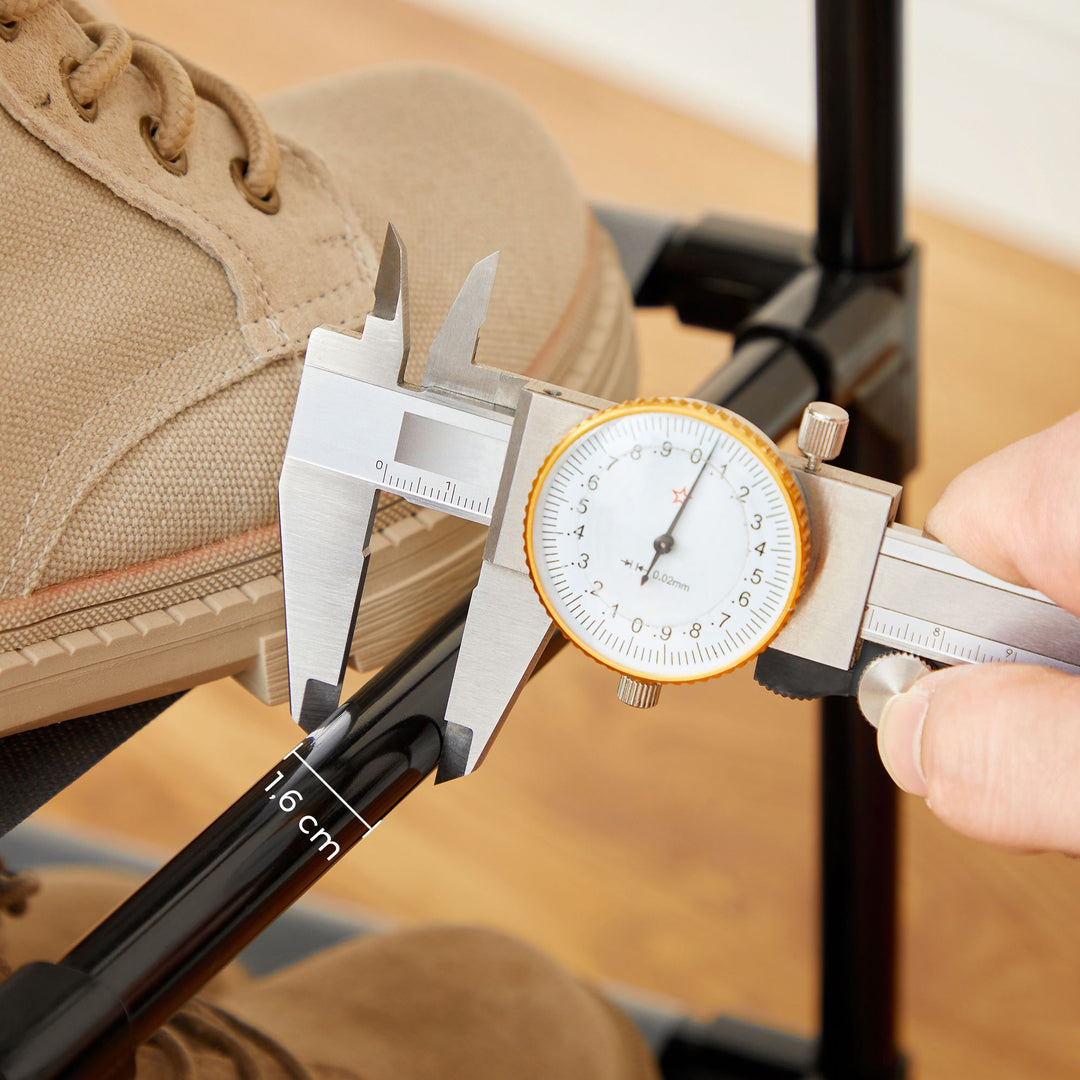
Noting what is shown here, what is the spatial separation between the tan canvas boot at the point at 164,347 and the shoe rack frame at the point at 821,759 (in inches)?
4.9

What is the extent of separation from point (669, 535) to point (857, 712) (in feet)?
1.27

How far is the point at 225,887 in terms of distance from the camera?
0.40 metres

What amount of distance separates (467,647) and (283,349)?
165 millimetres

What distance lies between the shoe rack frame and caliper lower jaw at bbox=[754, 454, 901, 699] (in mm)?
15

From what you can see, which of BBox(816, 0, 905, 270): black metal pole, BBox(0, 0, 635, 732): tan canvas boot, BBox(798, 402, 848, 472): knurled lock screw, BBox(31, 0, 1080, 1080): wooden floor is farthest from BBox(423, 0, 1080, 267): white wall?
BBox(798, 402, 848, 472): knurled lock screw

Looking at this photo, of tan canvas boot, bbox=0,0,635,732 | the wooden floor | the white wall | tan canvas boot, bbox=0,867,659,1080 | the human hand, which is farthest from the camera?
the white wall

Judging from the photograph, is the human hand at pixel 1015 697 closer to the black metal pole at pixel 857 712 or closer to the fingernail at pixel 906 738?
the fingernail at pixel 906 738

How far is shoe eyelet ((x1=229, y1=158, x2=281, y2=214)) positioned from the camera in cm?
57

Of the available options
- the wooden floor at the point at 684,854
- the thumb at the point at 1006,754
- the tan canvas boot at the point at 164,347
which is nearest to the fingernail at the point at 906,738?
the thumb at the point at 1006,754

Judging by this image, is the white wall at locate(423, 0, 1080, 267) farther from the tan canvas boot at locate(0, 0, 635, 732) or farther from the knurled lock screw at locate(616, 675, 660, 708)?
the knurled lock screw at locate(616, 675, 660, 708)

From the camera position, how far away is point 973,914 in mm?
1229

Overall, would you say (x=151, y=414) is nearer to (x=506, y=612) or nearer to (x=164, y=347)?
(x=164, y=347)

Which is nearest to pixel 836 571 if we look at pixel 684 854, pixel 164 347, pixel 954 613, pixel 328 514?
pixel 954 613

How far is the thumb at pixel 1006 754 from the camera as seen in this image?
0.33 m
